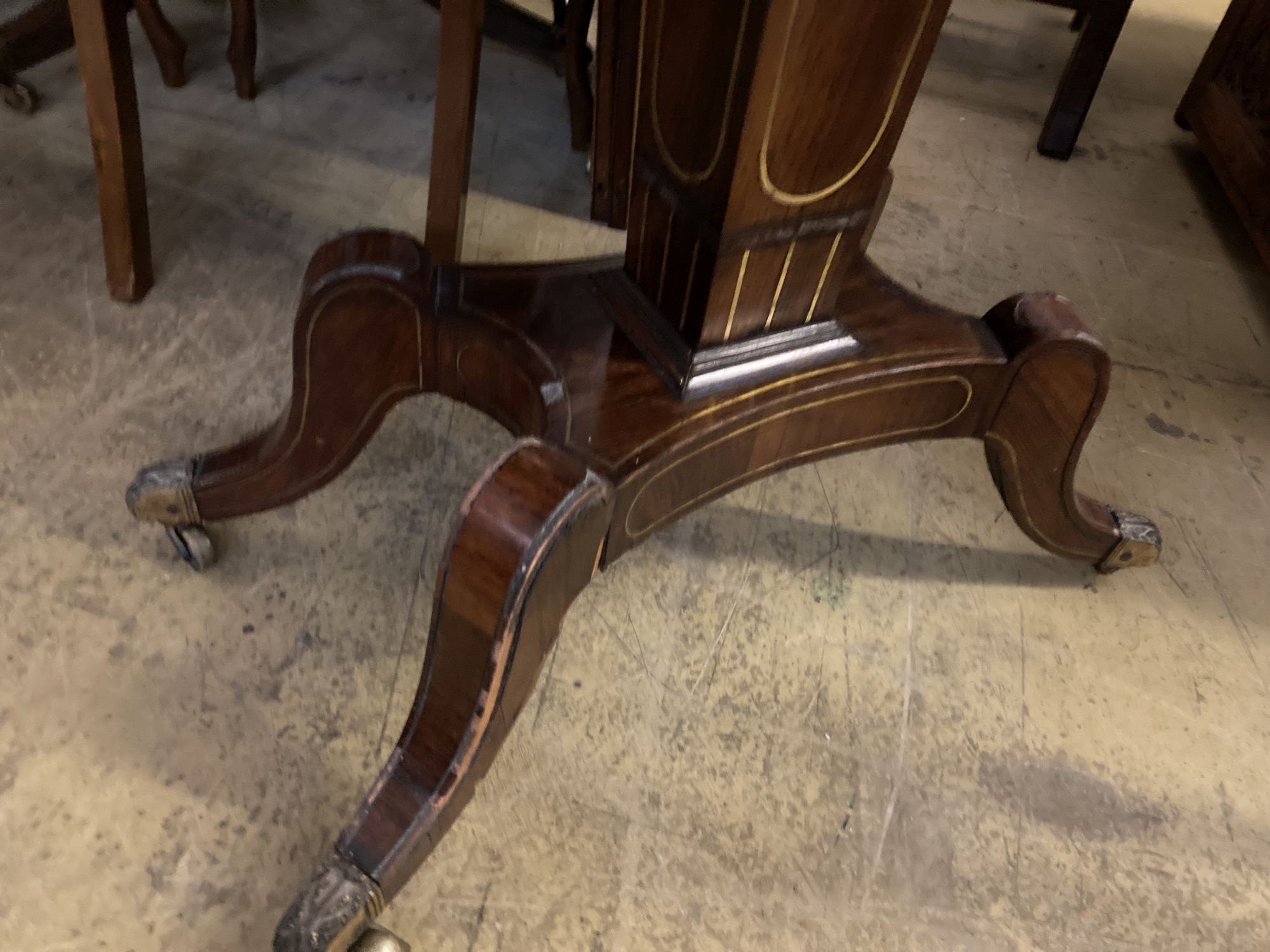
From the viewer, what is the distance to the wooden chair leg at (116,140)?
102cm

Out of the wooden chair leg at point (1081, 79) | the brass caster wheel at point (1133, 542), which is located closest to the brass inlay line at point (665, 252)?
the brass caster wheel at point (1133, 542)

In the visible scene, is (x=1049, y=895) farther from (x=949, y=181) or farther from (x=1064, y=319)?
(x=949, y=181)

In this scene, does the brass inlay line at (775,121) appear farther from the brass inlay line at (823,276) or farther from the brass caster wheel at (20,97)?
the brass caster wheel at (20,97)

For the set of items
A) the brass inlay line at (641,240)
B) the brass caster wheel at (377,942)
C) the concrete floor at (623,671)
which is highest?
the brass inlay line at (641,240)

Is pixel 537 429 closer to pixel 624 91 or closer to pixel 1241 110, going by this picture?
pixel 624 91

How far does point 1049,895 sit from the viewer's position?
77 cm

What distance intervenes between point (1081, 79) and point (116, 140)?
1.52 meters

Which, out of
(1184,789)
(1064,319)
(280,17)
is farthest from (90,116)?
(1184,789)

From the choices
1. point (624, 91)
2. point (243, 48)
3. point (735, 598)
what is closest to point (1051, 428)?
point (735, 598)

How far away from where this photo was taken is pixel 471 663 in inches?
24.5

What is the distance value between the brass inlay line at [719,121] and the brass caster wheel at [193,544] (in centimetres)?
56

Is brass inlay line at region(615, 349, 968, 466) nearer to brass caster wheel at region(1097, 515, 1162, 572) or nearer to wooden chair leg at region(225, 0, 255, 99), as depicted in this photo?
brass caster wheel at region(1097, 515, 1162, 572)

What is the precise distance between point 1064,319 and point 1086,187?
1.05 m

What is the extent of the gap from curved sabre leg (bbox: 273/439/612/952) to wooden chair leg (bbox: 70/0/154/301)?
0.78 m
